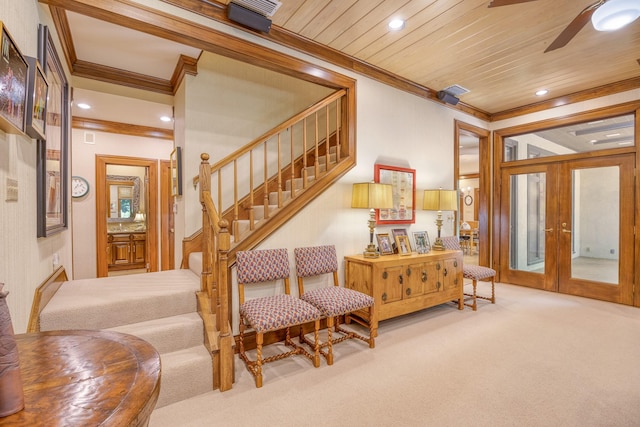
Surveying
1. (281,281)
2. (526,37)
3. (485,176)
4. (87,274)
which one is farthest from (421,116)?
(87,274)

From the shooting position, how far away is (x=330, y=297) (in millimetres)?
2824

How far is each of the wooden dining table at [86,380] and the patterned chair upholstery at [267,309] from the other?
132cm

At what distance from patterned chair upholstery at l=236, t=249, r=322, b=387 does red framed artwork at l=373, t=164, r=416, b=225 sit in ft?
5.13

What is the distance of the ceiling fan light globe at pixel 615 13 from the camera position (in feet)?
6.60

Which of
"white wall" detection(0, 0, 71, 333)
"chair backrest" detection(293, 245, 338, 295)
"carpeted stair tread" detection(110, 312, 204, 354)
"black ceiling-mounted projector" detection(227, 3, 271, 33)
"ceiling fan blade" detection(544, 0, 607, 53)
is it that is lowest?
"carpeted stair tread" detection(110, 312, 204, 354)

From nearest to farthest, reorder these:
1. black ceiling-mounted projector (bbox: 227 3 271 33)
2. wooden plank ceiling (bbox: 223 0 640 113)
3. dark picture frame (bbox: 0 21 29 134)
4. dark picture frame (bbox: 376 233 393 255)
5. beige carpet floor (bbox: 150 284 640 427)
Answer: dark picture frame (bbox: 0 21 29 134)
beige carpet floor (bbox: 150 284 640 427)
black ceiling-mounted projector (bbox: 227 3 271 33)
wooden plank ceiling (bbox: 223 0 640 113)
dark picture frame (bbox: 376 233 393 255)

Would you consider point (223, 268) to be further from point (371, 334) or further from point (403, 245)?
point (403, 245)

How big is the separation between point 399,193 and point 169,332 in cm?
307

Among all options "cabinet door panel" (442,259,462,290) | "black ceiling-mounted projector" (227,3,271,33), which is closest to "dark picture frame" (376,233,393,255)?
"cabinet door panel" (442,259,462,290)

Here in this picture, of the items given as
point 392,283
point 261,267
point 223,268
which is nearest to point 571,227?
point 392,283

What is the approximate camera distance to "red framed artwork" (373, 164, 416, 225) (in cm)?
389

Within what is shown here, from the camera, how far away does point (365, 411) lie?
79.7 inches

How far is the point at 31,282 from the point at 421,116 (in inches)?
177

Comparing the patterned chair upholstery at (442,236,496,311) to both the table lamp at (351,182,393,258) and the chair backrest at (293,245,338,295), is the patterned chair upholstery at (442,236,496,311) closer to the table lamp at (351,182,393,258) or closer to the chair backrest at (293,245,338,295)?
the table lamp at (351,182,393,258)
